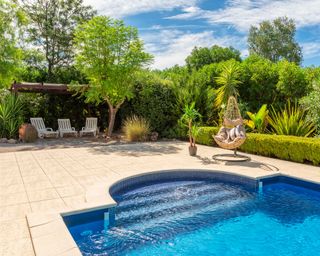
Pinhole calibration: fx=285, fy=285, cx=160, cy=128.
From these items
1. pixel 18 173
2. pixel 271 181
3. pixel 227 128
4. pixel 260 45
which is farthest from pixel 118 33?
pixel 260 45

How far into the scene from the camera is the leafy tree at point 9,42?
13469 millimetres

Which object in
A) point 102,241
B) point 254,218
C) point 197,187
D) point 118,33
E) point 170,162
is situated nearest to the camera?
point 102,241

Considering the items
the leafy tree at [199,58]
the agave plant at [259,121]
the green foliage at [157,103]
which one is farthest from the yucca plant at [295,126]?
the leafy tree at [199,58]

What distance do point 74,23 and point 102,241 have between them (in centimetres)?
2271

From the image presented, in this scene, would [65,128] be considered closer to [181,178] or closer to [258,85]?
[181,178]

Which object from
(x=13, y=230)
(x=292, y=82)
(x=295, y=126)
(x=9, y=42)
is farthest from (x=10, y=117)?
Result: (x=292, y=82)

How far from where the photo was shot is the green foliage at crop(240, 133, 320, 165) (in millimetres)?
8508

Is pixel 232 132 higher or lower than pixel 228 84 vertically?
lower

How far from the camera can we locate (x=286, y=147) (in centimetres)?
923

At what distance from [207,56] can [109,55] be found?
79.8 feet

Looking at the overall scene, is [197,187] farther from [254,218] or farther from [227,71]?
[227,71]

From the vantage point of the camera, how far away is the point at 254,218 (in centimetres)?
563

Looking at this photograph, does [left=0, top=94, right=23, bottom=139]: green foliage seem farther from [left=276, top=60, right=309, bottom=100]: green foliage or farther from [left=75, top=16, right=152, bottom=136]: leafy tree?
[left=276, top=60, right=309, bottom=100]: green foliage

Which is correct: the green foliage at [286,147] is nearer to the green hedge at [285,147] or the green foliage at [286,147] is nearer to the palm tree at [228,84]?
the green hedge at [285,147]
